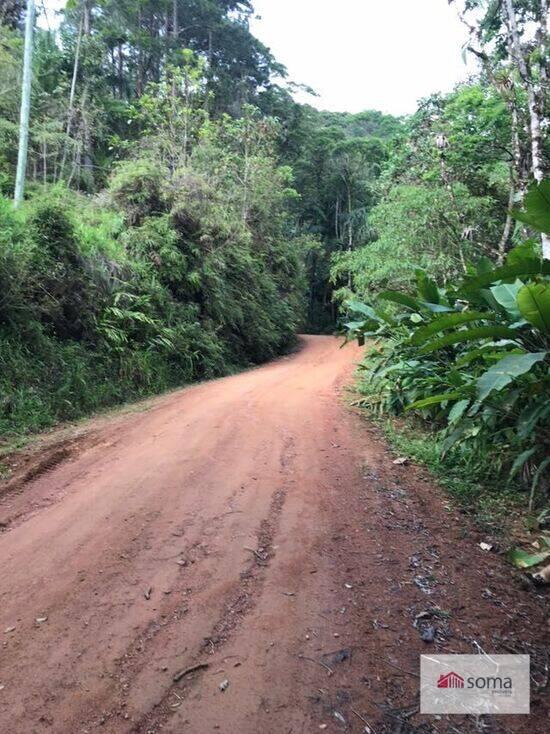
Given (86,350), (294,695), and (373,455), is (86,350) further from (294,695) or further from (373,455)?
(294,695)

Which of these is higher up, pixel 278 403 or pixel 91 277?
pixel 91 277

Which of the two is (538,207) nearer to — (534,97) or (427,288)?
(427,288)

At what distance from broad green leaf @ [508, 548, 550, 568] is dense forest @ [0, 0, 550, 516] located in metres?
0.60

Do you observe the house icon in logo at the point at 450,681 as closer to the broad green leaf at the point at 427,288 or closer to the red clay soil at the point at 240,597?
the red clay soil at the point at 240,597

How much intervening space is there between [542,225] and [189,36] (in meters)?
26.4

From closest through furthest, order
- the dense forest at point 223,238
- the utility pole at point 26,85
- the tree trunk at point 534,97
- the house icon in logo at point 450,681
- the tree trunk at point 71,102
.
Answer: the house icon in logo at point 450,681
the dense forest at point 223,238
the tree trunk at point 534,97
the utility pole at point 26,85
the tree trunk at point 71,102

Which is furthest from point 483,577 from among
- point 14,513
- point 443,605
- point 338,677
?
point 14,513

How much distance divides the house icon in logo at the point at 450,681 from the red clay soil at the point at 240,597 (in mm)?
133

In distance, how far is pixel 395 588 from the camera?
8.89 ft

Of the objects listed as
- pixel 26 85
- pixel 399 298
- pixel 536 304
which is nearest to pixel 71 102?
pixel 26 85

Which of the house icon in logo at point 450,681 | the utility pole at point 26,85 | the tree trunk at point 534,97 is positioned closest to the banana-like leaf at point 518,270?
the house icon in logo at point 450,681

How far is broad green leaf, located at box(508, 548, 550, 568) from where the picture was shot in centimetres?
302

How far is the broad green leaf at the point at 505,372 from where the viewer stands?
2.89 meters

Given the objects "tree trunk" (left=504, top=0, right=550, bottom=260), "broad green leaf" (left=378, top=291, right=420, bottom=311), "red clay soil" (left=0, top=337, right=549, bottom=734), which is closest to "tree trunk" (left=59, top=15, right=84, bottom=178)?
"tree trunk" (left=504, top=0, right=550, bottom=260)
